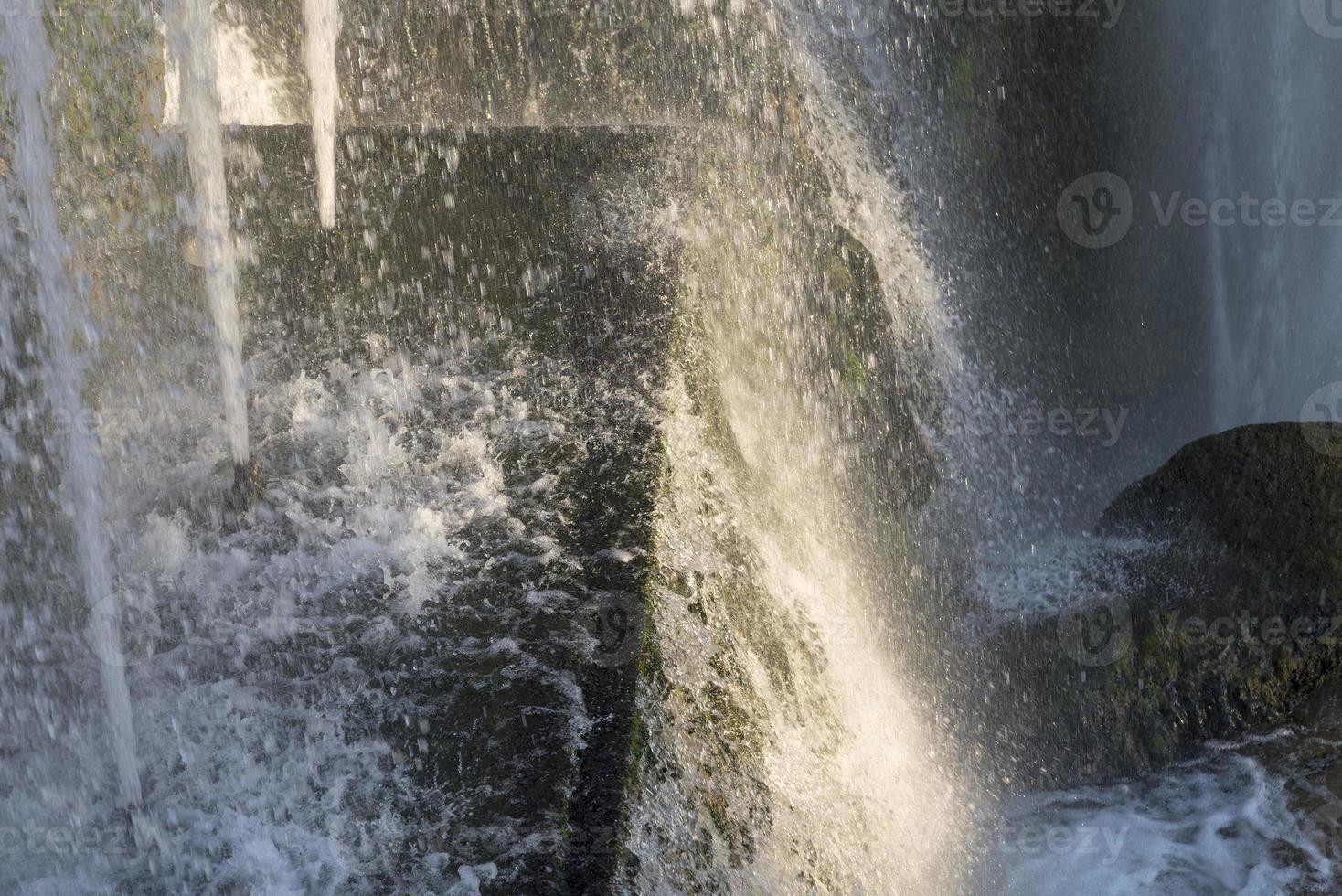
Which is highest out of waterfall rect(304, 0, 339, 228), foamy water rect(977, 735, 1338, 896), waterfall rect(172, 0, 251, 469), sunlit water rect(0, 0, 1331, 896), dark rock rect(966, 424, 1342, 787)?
waterfall rect(304, 0, 339, 228)

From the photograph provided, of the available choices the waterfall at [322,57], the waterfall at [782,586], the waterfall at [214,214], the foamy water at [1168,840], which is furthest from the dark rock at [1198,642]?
the waterfall at [322,57]

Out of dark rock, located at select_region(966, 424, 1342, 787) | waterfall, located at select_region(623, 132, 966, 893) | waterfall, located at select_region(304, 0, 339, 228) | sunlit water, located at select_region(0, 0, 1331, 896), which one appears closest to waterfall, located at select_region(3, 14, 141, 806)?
sunlit water, located at select_region(0, 0, 1331, 896)

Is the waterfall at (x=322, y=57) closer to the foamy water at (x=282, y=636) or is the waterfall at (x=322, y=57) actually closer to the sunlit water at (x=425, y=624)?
the sunlit water at (x=425, y=624)

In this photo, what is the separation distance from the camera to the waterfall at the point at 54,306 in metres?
3.25

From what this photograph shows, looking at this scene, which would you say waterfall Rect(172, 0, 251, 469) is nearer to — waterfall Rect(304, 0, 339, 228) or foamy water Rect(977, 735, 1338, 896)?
waterfall Rect(304, 0, 339, 228)

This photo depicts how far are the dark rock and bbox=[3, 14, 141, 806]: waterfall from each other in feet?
10.2

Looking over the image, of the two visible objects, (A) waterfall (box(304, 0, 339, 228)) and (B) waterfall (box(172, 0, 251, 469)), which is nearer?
(B) waterfall (box(172, 0, 251, 469))

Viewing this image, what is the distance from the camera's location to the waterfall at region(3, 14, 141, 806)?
3250mm

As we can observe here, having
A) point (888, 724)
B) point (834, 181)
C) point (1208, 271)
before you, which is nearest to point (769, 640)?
point (888, 724)

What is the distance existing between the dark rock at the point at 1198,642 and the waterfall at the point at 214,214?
9.55 feet

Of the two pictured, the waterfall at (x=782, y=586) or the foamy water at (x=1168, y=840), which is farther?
the foamy water at (x=1168, y=840)

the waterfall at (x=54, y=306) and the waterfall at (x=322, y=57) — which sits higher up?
the waterfall at (x=322, y=57)

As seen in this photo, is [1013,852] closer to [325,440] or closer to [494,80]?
[325,440]

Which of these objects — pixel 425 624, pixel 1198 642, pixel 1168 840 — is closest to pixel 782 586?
pixel 425 624
